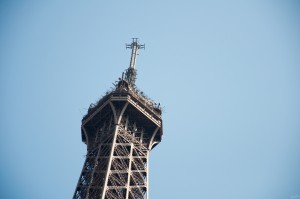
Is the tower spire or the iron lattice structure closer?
the iron lattice structure

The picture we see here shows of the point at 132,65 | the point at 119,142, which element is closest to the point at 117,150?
the point at 119,142

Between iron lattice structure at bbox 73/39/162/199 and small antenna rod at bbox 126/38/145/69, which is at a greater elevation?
small antenna rod at bbox 126/38/145/69

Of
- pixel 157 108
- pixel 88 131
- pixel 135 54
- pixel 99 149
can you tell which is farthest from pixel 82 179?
pixel 135 54

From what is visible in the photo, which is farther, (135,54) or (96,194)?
(135,54)

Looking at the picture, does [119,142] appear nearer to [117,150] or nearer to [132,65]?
[117,150]

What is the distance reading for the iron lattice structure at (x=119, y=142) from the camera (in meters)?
71.5

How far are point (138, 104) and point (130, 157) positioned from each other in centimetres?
908

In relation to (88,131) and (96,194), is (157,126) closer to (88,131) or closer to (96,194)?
(88,131)

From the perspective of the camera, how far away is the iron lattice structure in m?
71.5

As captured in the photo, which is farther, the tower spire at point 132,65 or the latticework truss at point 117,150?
the tower spire at point 132,65

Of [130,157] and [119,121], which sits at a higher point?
[119,121]

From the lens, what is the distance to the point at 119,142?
77250mm

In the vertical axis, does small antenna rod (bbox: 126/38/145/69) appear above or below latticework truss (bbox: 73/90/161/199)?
above

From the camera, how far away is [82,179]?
75000mm
